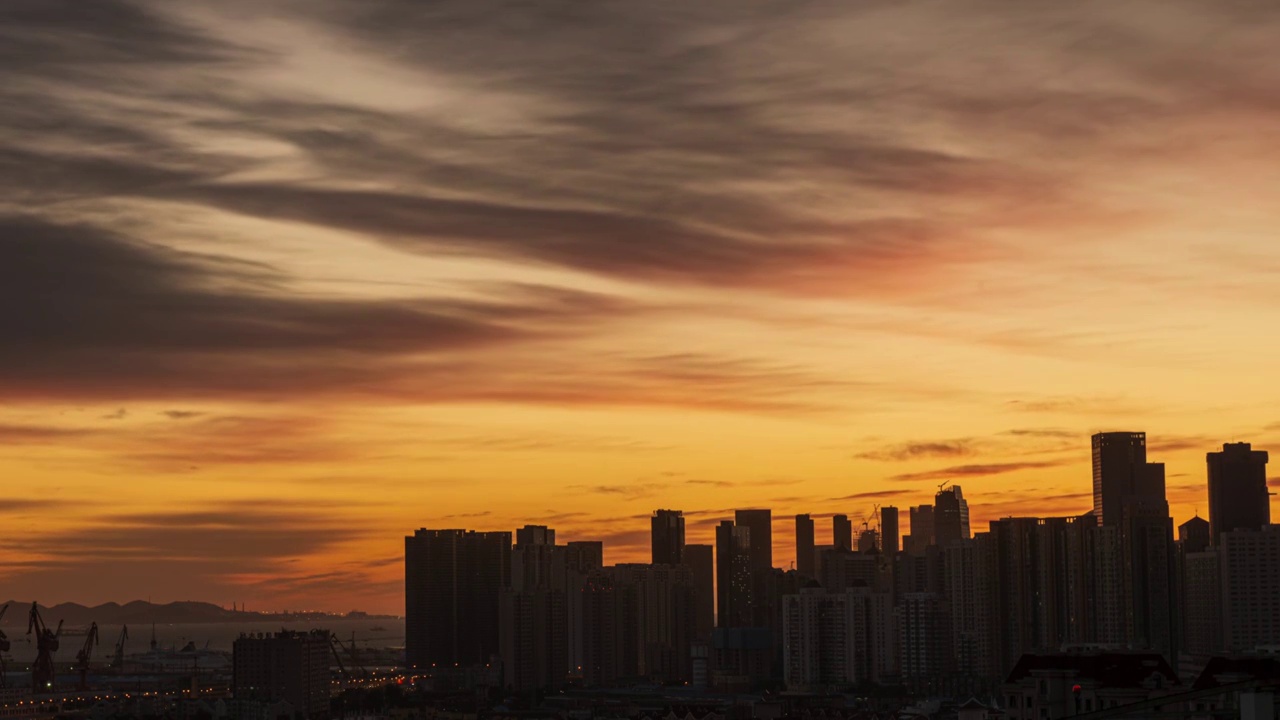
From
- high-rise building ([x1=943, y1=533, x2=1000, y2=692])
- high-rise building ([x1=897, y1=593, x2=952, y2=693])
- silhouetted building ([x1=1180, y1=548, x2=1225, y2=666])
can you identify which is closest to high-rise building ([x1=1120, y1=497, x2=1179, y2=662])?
silhouetted building ([x1=1180, y1=548, x2=1225, y2=666])

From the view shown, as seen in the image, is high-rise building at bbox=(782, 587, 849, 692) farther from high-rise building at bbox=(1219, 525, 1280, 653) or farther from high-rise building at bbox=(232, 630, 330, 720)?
high-rise building at bbox=(232, 630, 330, 720)

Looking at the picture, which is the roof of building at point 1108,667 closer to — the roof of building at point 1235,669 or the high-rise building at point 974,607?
the roof of building at point 1235,669

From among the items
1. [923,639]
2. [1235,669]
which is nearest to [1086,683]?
[1235,669]

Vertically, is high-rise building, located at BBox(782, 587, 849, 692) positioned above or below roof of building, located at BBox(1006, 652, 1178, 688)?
below

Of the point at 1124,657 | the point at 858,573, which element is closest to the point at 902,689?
the point at 858,573

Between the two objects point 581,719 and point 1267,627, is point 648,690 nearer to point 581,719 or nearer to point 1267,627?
point 581,719

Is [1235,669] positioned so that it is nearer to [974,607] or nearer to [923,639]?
[974,607]
